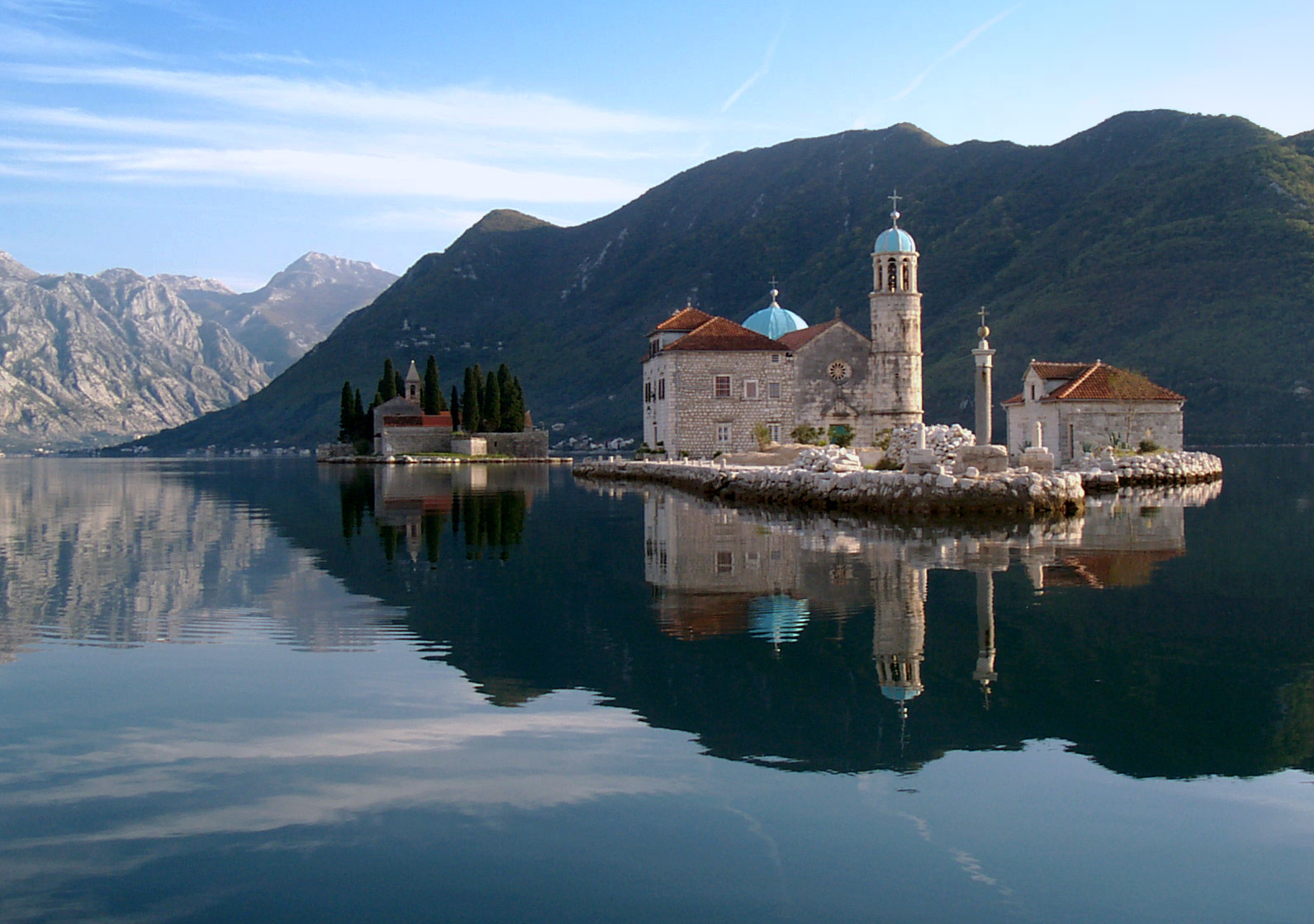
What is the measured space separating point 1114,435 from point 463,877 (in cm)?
5038

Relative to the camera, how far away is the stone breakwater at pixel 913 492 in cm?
3008

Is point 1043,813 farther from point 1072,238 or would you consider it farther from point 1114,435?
point 1072,238

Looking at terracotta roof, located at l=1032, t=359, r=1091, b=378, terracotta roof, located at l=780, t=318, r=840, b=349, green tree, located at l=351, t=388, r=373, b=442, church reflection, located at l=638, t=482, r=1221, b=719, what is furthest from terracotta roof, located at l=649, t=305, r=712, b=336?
green tree, located at l=351, t=388, r=373, b=442

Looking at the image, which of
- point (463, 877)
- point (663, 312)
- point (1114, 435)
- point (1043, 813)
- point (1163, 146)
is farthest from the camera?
point (663, 312)

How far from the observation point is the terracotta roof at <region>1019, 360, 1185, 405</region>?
51.4 meters

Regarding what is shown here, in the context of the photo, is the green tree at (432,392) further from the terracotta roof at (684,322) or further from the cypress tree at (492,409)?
the terracotta roof at (684,322)

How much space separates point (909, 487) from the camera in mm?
30953

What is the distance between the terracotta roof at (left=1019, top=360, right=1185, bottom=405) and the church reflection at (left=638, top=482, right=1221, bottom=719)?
2085cm

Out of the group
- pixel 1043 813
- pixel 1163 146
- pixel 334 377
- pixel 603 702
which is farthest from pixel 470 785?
pixel 334 377

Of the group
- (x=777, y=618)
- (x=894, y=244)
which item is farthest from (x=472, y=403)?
(x=777, y=618)

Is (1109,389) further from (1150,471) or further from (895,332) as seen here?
(895,332)

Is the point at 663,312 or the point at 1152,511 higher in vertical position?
the point at 663,312

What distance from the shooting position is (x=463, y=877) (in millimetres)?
6148

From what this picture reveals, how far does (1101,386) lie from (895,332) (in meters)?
9.36
